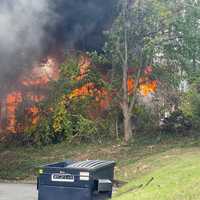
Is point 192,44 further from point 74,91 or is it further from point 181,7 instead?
point 74,91

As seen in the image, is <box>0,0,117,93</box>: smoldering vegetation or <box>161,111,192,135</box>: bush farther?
<box>161,111,192,135</box>: bush

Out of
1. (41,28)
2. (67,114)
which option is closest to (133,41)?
(67,114)

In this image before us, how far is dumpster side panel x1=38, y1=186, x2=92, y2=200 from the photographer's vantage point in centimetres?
652

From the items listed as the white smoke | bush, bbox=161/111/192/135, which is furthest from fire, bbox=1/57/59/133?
bush, bbox=161/111/192/135

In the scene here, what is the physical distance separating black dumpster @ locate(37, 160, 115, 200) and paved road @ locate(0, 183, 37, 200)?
4499 mm

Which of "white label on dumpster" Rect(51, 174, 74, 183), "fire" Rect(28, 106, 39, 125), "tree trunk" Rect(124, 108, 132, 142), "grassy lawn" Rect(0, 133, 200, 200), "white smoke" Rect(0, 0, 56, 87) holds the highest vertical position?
"white smoke" Rect(0, 0, 56, 87)

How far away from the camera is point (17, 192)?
476 inches

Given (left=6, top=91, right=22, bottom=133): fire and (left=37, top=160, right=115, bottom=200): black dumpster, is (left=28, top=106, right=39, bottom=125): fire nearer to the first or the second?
(left=6, top=91, right=22, bottom=133): fire

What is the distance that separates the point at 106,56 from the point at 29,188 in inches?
258

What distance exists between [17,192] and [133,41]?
7963 mm

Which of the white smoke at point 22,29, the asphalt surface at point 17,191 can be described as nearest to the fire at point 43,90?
the white smoke at point 22,29

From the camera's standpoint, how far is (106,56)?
58.3 ft

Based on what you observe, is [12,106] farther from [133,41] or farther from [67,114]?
[133,41]

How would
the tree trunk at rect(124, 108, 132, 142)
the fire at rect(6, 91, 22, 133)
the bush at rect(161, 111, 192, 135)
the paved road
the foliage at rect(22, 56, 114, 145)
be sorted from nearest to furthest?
the paved road
the fire at rect(6, 91, 22, 133)
the tree trunk at rect(124, 108, 132, 142)
the foliage at rect(22, 56, 114, 145)
the bush at rect(161, 111, 192, 135)
